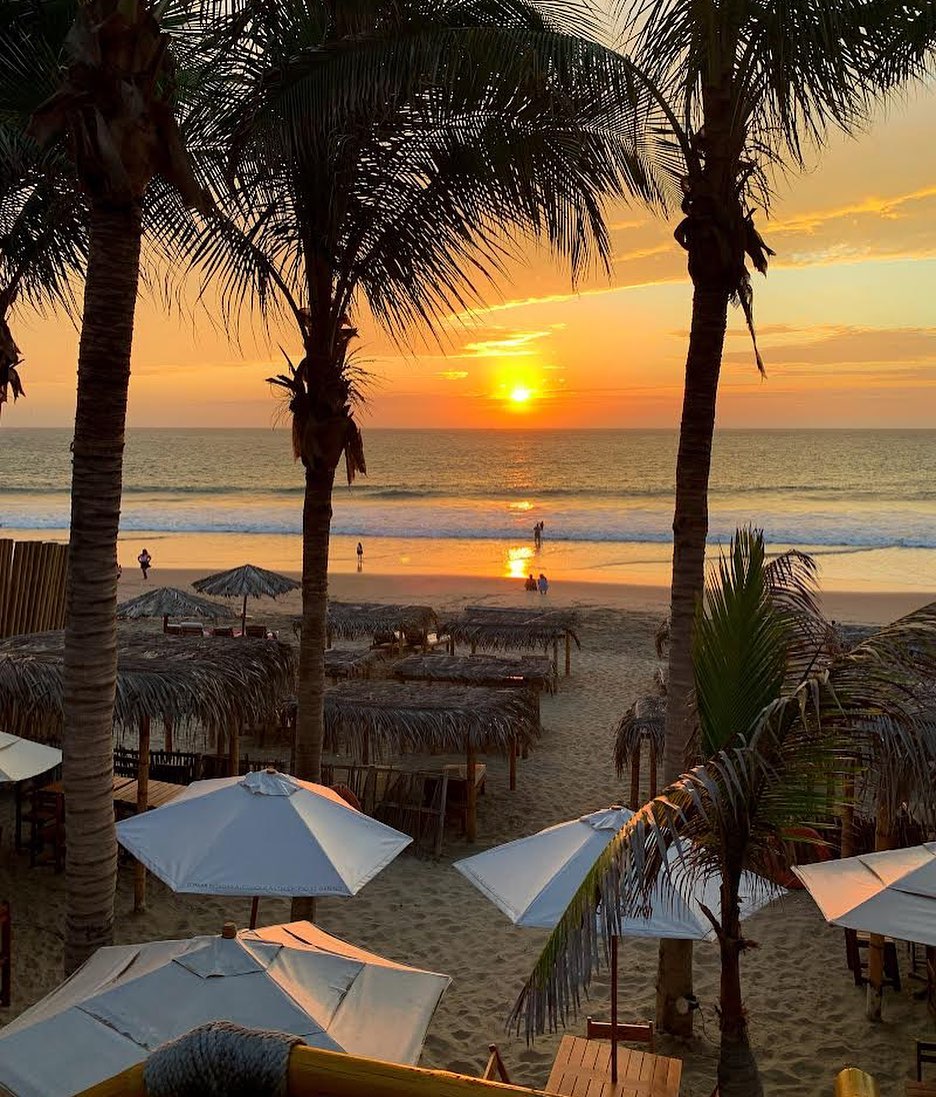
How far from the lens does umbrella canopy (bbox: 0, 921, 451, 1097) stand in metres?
4.10

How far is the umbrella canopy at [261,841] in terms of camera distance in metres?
6.23

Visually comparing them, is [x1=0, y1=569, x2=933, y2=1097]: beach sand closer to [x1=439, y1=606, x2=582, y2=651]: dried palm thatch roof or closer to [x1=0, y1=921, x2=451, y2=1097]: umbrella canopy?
[x1=0, y1=921, x2=451, y2=1097]: umbrella canopy

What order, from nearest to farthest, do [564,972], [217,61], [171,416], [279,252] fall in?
1. [564,972]
2. [217,61]
3. [279,252]
4. [171,416]

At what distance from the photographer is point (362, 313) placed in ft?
29.7

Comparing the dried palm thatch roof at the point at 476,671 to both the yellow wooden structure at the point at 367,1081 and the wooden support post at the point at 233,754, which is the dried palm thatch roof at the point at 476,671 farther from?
the yellow wooden structure at the point at 367,1081

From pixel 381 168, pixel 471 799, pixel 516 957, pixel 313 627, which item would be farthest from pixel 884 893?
pixel 381 168

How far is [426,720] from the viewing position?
11266 millimetres

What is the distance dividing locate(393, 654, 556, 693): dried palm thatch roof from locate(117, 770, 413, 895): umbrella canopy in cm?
761

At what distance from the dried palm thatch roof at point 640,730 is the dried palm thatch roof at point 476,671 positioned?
3156 mm

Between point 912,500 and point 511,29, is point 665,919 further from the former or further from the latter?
point 912,500

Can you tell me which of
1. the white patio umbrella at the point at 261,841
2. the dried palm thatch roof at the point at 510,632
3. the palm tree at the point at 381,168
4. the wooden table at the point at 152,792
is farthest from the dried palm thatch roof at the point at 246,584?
the white patio umbrella at the point at 261,841

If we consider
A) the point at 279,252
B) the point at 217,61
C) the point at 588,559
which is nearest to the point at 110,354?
the point at 217,61

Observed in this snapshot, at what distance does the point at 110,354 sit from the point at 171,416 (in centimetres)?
14024

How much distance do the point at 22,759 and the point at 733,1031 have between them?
6.02 m
